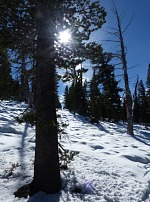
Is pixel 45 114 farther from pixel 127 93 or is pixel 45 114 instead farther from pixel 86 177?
pixel 127 93

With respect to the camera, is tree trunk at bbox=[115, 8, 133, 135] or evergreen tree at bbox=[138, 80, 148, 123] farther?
evergreen tree at bbox=[138, 80, 148, 123]

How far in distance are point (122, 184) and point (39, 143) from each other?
2368 millimetres

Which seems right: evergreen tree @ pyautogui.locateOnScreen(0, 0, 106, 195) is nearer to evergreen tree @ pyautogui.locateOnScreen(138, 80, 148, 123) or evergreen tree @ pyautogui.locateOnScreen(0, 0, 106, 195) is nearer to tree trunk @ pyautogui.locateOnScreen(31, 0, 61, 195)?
tree trunk @ pyautogui.locateOnScreen(31, 0, 61, 195)

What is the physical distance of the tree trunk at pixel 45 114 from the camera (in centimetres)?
415

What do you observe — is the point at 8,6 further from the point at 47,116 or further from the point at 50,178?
the point at 50,178

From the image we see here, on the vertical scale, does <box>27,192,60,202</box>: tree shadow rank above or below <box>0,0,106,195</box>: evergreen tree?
below

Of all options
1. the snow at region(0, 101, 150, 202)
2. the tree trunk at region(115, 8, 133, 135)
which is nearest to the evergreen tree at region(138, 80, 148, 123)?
the tree trunk at region(115, 8, 133, 135)

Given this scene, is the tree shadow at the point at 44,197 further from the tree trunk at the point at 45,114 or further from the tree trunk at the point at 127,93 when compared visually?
the tree trunk at the point at 127,93

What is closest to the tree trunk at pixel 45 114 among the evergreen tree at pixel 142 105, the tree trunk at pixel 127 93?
the tree trunk at pixel 127 93

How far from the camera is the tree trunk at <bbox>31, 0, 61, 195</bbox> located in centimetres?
415

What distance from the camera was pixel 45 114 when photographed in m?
4.20

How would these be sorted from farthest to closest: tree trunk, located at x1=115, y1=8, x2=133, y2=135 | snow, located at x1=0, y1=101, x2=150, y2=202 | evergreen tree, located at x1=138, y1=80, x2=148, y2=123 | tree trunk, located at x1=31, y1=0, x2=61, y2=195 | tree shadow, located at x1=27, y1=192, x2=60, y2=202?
evergreen tree, located at x1=138, y1=80, x2=148, y2=123, tree trunk, located at x1=115, y1=8, x2=133, y2=135, tree trunk, located at x1=31, y1=0, x2=61, y2=195, snow, located at x1=0, y1=101, x2=150, y2=202, tree shadow, located at x1=27, y1=192, x2=60, y2=202

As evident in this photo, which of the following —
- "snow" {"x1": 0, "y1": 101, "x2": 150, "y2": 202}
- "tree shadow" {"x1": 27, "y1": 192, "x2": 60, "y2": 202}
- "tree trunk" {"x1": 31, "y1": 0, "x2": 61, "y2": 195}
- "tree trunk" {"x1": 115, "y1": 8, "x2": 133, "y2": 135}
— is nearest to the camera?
"tree shadow" {"x1": 27, "y1": 192, "x2": 60, "y2": 202}

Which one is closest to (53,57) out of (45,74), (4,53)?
(45,74)
